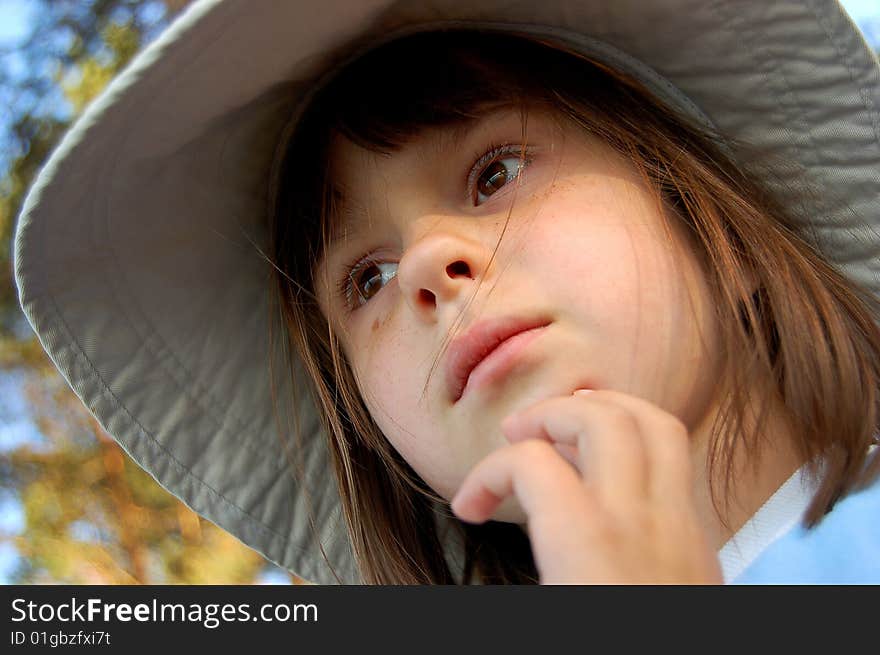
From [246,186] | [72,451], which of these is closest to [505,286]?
[246,186]

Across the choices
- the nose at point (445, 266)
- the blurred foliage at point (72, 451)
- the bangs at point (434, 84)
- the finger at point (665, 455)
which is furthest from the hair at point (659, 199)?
the blurred foliage at point (72, 451)

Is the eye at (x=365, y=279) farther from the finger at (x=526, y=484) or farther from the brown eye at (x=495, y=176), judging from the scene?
the finger at (x=526, y=484)

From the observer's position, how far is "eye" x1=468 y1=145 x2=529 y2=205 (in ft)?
3.03

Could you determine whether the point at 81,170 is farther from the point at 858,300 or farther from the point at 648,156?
the point at 858,300

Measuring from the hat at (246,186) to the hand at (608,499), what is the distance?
47cm

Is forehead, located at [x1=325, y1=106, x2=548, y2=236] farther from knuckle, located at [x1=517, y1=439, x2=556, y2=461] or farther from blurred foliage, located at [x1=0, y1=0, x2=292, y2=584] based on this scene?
blurred foliage, located at [x1=0, y1=0, x2=292, y2=584]

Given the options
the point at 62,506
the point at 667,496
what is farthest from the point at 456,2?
the point at 62,506

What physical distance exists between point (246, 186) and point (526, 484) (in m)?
0.66

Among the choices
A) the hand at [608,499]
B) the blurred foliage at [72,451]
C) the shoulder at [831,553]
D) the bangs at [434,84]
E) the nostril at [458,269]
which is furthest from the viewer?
the blurred foliage at [72,451]

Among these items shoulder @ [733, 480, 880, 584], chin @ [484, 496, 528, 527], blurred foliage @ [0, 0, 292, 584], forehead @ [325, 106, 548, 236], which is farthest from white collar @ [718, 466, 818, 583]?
blurred foliage @ [0, 0, 292, 584]

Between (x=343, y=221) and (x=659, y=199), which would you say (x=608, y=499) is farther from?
(x=343, y=221)

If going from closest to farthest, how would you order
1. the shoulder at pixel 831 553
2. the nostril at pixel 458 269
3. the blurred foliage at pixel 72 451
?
the shoulder at pixel 831 553 < the nostril at pixel 458 269 < the blurred foliage at pixel 72 451

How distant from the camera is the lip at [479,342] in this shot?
81cm

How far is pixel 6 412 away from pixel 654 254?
5.27 feet
